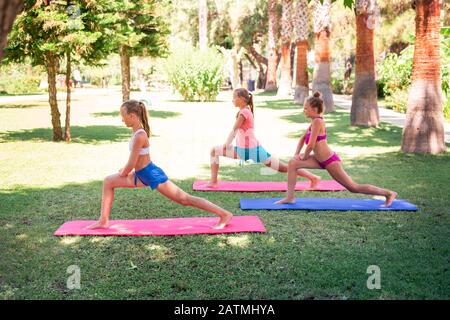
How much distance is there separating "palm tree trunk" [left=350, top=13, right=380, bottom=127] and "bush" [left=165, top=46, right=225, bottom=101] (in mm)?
15598

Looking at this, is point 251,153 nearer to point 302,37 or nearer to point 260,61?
point 302,37

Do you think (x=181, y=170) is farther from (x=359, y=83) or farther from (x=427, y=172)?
(x=359, y=83)

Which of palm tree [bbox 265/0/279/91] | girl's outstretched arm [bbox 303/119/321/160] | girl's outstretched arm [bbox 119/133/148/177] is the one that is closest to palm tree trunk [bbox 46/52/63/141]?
girl's outstretched arm [bbox 119/133/148/177]

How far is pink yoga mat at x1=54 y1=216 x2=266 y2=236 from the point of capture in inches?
217

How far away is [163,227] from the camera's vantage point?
572cm

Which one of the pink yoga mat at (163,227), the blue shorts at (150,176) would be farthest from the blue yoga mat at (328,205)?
the blue shorts at (150,176)

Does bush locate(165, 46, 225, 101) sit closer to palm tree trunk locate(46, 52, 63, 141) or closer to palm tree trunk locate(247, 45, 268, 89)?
palm tree trunk locate(46, 52, 63, 141)

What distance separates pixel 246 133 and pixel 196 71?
23.5 meters

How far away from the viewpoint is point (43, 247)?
201 inches

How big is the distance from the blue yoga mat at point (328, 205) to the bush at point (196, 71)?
24.2 m

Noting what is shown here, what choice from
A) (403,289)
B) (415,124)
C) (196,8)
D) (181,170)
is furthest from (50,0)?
(196,8)

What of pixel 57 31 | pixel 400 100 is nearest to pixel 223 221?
pixel 57 31

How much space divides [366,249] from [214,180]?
10.9 ft

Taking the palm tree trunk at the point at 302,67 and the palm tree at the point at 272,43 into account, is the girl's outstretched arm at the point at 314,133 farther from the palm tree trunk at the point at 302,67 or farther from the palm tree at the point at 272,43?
the palm tree at the point at 272,43
